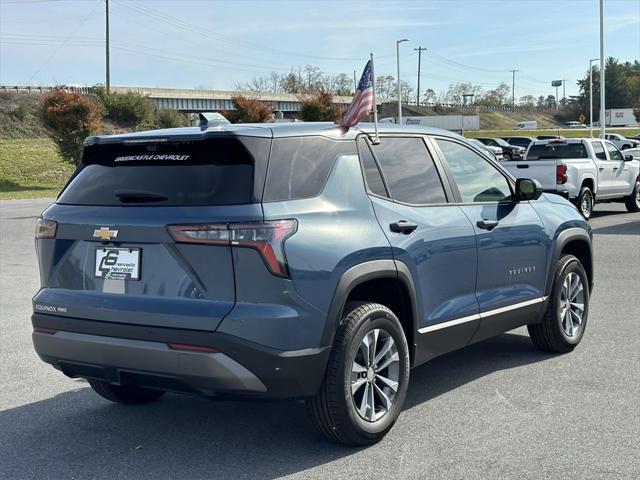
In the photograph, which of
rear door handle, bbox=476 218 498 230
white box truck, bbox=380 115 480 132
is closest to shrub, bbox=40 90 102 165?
rear door handle, bbox=476 218 498 230

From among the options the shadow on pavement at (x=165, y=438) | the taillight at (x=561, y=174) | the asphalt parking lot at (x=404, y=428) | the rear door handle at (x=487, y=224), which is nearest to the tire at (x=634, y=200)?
the taillight at (x=561, y=174)

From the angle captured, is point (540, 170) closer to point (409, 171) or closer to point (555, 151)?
point (555, 151)

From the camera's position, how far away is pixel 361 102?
5.17m

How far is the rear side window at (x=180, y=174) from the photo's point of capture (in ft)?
13.7

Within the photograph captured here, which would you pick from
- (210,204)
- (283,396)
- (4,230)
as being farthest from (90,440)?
(4,230)

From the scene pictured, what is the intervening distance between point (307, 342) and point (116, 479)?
123 centimetres

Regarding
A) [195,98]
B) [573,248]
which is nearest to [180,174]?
[573,248]

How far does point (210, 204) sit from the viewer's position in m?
4.14

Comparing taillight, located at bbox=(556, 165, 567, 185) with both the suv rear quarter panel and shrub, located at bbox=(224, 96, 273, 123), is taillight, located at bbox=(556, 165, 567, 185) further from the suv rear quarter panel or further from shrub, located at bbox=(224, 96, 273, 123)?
shrub, located at bbox=(224, 96, 273, 123)

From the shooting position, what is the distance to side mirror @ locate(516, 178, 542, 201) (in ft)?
19.7

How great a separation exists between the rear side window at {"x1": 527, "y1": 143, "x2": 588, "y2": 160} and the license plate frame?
51.7 ft

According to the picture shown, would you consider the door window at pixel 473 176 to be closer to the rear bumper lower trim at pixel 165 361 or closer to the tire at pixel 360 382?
the tire at pixel 360 382

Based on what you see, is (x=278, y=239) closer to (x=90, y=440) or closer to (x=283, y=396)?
(x=283, y=396)

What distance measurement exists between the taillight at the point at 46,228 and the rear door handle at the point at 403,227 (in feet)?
6.40
